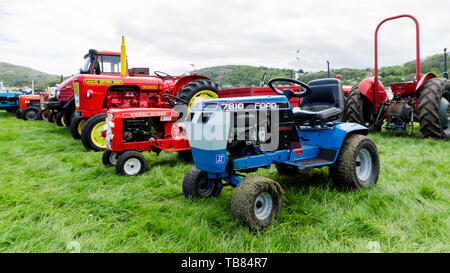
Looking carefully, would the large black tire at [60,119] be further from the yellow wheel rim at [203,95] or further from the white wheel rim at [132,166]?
the white wheel rim at [132,166]

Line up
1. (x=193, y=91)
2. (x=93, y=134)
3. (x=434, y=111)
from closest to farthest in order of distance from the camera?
(x=434, y=111)
(x=93, y=134)
(x=193, y=91)

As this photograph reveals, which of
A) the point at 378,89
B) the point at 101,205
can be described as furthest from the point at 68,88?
the point at 378,89

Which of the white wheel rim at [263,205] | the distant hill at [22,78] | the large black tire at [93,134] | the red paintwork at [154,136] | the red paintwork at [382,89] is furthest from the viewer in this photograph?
the distant hill at [22,78]

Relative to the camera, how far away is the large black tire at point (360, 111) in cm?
676

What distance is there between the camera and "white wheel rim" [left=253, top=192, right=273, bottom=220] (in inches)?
101

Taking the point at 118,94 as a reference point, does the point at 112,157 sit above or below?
below

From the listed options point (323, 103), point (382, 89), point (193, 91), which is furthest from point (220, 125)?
point (382, 89)

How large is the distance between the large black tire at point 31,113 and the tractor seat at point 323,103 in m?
13.5

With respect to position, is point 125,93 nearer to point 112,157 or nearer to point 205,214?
point 112,157

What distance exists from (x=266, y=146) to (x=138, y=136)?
8.48 feet

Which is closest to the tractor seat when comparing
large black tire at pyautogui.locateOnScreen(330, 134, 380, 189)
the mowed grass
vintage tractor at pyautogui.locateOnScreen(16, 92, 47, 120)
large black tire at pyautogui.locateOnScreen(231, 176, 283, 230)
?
large black tire at pyautogui.locateOnScreen(330, 134, 380, 189)

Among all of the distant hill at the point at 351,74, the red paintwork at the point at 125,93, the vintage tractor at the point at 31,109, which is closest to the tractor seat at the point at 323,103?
the red paintwork at the point at 125,93

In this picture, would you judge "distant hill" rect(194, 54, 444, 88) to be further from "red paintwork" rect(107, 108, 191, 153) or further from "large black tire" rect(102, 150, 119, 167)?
"large black tire" rect(102, 150, 119, 167)

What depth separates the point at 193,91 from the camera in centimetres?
605
